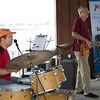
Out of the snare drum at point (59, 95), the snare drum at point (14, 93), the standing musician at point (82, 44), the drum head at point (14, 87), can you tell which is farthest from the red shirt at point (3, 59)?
the standing musician at point (82, 44)

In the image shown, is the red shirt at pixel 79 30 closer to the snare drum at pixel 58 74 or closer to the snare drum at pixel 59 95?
the snare drum at pixel 58 74

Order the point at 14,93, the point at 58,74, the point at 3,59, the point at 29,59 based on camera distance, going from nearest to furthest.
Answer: the point at 29,59 < the point at 14,93 < the point at 3,59 < the point at 58,74

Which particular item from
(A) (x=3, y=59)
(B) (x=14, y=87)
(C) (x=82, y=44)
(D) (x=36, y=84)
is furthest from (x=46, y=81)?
(C) (x=82, y=44)

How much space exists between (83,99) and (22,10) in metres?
2.92

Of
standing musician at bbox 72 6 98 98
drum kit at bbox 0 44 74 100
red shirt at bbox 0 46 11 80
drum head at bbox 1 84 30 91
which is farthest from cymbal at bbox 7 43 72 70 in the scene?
standing musician at bbox 72 6 98 98

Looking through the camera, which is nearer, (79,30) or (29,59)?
(29,59)

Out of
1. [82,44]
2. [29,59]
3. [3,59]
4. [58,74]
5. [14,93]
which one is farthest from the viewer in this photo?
[82,44]

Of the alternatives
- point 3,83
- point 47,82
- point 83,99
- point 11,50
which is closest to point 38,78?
point 47,82

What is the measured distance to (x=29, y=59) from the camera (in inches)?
128

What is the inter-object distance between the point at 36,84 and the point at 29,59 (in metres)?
0.37

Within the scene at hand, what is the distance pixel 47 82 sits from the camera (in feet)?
11.8

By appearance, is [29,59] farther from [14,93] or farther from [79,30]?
[79,30]

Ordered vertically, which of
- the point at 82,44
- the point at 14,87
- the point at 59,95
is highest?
the point at 82,44

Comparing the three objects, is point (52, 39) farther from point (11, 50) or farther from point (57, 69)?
point (57, 69)
